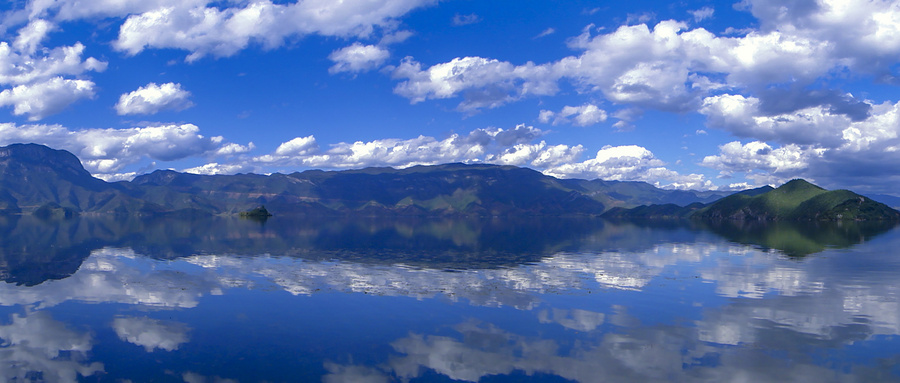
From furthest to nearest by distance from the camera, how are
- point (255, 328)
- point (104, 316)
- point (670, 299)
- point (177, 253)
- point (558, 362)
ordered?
point (177, 253), point (670, 299), point (104, 316), point (255, 328), point (558, 362)

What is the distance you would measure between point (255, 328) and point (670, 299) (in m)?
42.5

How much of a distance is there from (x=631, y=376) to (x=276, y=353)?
76.8 ft

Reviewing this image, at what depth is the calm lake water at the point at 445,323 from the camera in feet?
103

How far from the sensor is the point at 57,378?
29719 millimetres

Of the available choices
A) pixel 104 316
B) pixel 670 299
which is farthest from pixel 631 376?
pixel 104 316

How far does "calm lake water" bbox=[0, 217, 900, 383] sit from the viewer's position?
31.4 metres

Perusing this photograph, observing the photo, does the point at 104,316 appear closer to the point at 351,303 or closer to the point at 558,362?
the point at 351,303

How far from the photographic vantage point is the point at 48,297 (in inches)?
2099

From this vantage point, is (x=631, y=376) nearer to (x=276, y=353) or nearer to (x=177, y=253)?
(x=276, y=353)

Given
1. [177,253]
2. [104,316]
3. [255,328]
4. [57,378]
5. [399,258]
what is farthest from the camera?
[177,253]

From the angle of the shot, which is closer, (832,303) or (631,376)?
(631,376)

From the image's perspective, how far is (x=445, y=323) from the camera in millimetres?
42969

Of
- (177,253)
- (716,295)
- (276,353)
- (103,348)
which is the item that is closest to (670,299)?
(716,295)

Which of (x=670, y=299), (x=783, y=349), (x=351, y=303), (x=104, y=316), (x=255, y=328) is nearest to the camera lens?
(x=783, y=349)
